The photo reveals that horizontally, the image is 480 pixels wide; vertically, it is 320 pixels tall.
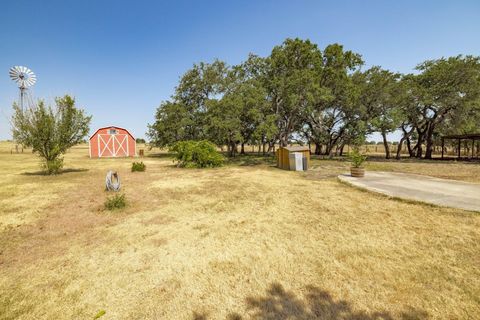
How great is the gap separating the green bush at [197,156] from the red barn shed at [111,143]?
1818 centimetres

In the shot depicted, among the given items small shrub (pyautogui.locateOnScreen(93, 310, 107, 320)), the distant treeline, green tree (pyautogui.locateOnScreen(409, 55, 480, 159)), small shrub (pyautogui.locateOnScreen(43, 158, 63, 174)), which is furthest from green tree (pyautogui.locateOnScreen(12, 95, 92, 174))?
green tree (pyautogui.locateOnScreen(409, 55, 480, 159))

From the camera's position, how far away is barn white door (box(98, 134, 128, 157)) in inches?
1308

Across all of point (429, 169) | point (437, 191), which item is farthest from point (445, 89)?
point (437, 191)

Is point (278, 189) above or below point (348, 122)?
below

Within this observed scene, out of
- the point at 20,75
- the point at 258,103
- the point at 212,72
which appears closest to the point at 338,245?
the point at 258,103

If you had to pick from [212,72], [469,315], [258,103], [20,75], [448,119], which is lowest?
[469,315]

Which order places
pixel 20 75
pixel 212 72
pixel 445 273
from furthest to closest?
pixel 20 75 < pixel 212 72 < pixel 445 273

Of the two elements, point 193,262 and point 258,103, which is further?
point 258,103

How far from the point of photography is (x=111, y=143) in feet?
111

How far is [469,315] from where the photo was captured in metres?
2.90

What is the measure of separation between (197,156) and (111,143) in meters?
20.8

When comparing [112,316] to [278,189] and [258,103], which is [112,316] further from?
[258,103]

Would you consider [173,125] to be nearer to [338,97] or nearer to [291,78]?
[291,78]

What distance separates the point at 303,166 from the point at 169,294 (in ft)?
51.3
